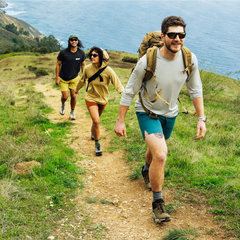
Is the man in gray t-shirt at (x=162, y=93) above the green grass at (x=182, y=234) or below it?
above

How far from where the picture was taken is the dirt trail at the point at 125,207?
9.35 ft

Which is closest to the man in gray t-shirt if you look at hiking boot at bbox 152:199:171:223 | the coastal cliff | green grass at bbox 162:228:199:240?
hiking boot at bbox 152:199:171:223

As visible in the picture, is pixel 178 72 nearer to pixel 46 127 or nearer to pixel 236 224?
pixel 236 224

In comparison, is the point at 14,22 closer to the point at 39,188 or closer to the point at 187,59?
the point at 39,188

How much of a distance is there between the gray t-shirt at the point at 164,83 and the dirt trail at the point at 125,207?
55.0 inches

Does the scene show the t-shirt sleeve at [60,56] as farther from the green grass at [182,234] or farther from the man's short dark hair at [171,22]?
the green grass at [182,234]

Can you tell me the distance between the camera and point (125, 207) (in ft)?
11.5

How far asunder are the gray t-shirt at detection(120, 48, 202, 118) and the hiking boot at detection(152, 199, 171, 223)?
1.16 meters

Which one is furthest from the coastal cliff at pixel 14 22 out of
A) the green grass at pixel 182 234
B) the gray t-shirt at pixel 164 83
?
the green grass at pixel 182 234

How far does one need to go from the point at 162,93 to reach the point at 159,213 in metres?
1.51

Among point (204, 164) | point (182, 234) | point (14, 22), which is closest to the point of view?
point (182, 234)

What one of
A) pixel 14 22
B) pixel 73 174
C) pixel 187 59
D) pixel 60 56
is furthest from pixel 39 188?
pixel 14 22

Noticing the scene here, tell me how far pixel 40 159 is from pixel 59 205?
161cm

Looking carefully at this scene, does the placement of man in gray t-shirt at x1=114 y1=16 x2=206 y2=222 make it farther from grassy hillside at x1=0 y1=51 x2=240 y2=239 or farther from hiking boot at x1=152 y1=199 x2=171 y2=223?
grassy hillside at x1=0 y1=51 x2=240 y2=239
